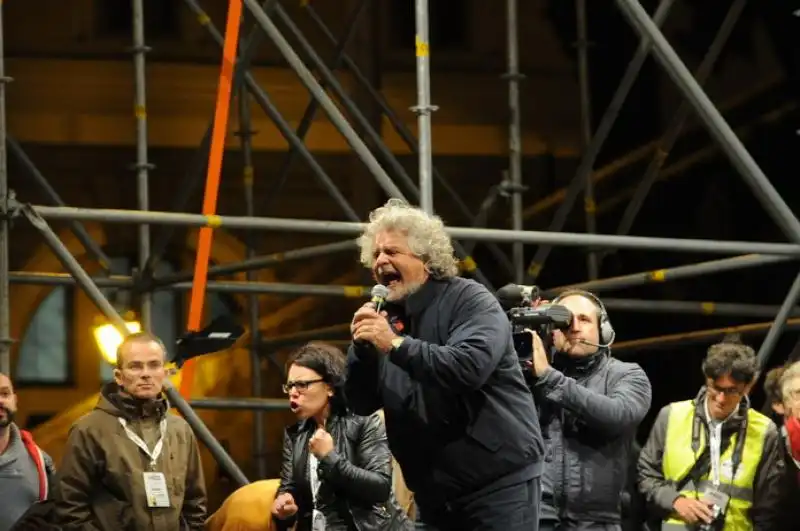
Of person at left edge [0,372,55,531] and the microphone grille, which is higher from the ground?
the microphone grille

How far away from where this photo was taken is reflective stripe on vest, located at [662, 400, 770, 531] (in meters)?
8.16

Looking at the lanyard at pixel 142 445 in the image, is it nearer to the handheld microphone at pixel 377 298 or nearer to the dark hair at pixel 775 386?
the handheld microphone at pixel 377 298

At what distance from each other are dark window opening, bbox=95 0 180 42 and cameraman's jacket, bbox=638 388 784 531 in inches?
283

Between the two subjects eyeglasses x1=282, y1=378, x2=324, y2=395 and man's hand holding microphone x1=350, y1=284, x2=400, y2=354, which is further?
eyeglasses x1=282, y1=378, x2=324, y2=395

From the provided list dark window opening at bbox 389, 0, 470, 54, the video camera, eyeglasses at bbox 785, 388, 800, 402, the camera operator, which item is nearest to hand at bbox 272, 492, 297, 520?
the camera operator

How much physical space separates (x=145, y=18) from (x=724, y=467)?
7.68m

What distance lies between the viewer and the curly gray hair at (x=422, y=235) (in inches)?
239

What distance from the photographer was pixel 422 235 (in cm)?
607

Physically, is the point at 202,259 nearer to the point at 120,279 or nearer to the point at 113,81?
the point at 120,279

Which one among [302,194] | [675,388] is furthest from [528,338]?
[302,194]

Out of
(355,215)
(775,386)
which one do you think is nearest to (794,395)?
(775,386)

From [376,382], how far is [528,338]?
80 centimetres

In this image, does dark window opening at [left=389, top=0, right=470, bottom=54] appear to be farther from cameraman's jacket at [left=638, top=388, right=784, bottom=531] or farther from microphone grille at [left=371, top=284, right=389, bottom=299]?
microphone grille at [left=371, top=284, right=389, bottom=299]

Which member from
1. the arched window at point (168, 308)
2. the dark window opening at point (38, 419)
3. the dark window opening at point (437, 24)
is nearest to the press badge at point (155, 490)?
the dark window opening at point (38, 419)
